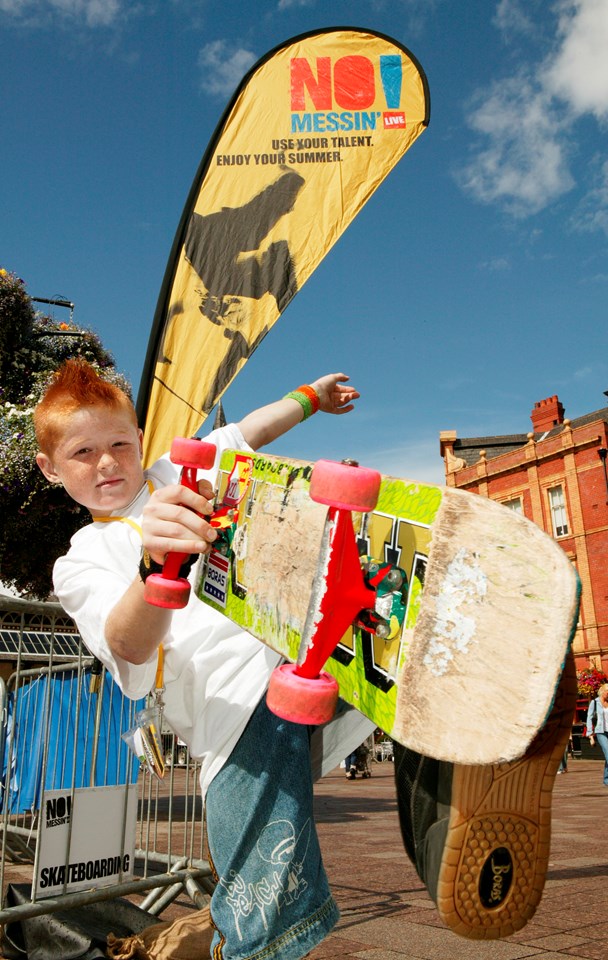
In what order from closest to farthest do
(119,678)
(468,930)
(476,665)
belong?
(476,665), (468,930), (119,678)

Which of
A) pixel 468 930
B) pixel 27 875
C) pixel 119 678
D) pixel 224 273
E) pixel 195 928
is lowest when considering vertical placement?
pixel 27 875

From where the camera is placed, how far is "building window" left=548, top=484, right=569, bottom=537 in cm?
2916

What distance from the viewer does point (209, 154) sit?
4.73 m

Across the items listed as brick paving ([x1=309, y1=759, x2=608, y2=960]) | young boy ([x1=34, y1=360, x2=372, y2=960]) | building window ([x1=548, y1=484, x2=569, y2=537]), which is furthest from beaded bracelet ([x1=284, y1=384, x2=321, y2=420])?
building window ([x1=548, y1=484, x2=569, y2=537])

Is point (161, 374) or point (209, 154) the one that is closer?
point (161, 374)

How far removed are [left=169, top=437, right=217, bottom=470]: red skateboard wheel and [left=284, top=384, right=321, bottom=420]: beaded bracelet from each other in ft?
3.59

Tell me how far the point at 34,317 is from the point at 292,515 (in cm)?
722

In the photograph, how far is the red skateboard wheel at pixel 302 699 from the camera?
1.12 m

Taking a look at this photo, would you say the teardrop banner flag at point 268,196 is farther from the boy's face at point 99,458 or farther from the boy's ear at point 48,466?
the boy's face at point 99,458

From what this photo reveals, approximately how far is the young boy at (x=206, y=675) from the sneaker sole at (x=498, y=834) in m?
0.38

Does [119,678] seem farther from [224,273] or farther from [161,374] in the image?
[224,273]

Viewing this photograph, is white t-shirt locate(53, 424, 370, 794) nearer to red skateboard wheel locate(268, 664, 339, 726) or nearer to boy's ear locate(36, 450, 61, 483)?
boy's ear locate(36, 450, 61, 483)

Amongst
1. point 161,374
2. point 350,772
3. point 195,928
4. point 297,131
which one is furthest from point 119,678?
point 350,772

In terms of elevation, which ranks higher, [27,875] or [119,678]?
[119,678]
